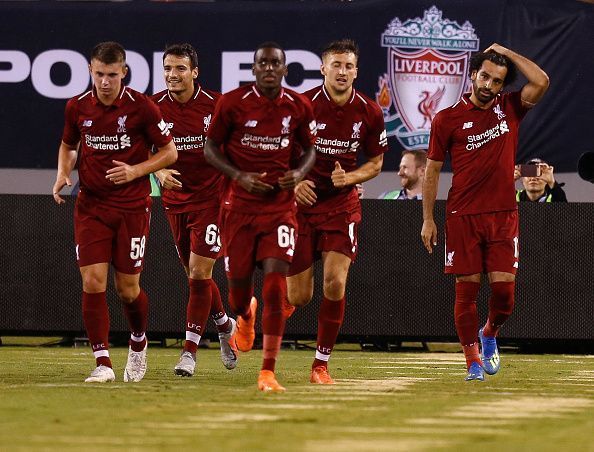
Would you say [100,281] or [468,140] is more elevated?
[468,140]

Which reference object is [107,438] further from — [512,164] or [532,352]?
[532,352]

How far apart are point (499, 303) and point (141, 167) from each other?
2668 millimetres

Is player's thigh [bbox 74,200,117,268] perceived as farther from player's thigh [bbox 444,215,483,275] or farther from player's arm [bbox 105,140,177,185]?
player's thigh [bbox 444,215,483,275]

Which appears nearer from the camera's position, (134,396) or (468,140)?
(134,396)

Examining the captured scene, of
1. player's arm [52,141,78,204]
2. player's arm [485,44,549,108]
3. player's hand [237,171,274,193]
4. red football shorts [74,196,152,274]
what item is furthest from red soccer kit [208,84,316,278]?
player's arm [485,44,549,108]

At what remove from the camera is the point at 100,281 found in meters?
8.99

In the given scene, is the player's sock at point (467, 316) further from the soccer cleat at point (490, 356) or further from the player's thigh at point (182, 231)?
the player's thigh at point (182, 231)

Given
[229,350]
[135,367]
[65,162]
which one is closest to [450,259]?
[229,350]

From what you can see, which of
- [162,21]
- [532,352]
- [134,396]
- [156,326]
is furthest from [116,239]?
[162,21]

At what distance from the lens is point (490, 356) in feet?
31.7

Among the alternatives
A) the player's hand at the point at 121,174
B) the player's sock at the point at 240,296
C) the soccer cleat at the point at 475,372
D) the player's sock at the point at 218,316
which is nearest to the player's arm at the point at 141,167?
the player's hand at the point at 121,174

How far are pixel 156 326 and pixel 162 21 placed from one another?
13.8 feet

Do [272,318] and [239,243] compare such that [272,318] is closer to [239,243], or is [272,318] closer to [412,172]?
[239,243]

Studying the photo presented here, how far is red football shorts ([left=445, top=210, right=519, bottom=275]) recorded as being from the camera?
30.5ft
